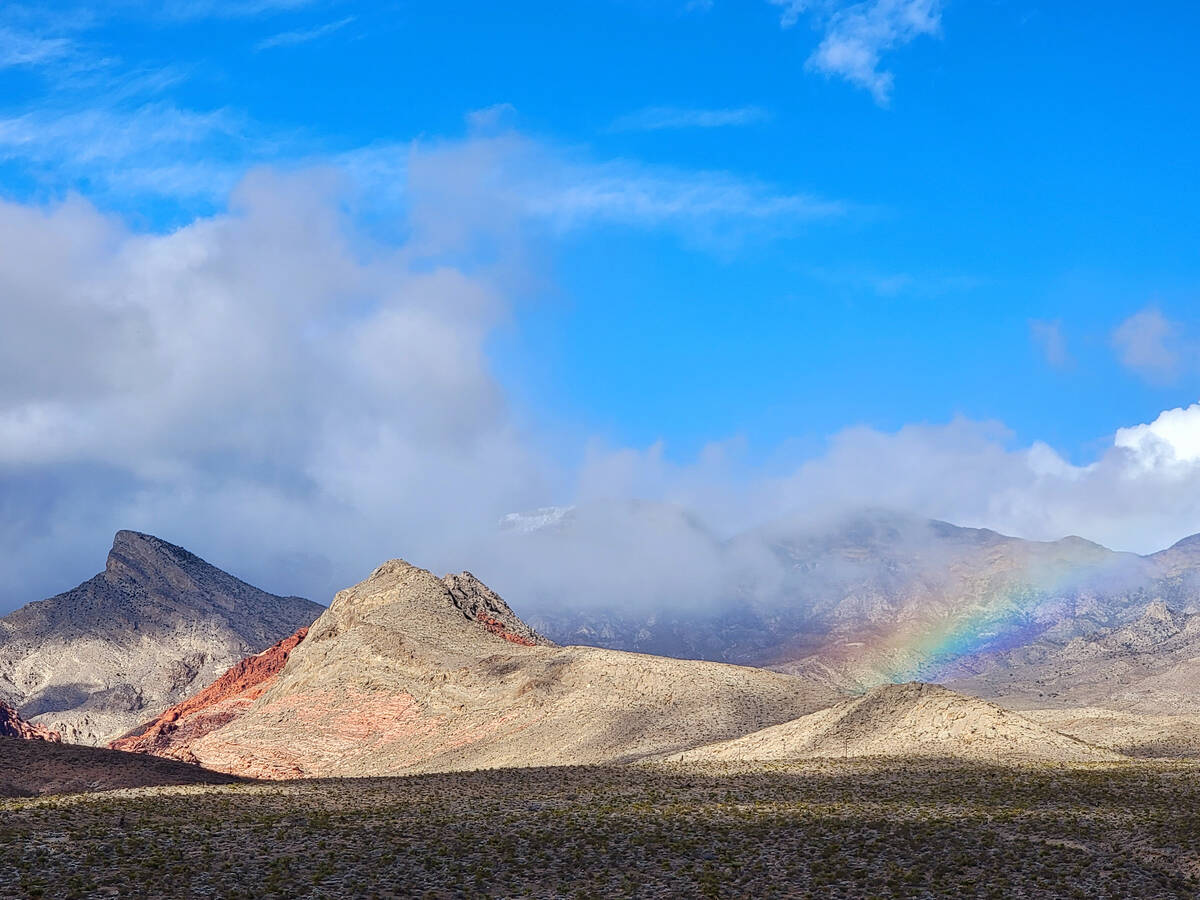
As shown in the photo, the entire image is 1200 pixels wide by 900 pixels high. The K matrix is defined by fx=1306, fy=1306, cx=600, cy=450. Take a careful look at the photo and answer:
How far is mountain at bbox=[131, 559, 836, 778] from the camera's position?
90062mm

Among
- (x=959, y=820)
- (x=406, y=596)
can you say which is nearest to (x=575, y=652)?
(x=406, y=596)

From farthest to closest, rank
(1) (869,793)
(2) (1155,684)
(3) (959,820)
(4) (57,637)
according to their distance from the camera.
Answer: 1. (4) (57,637)
2. (2) (1155,684)
3. (1) (869,793)
4. (3) (959,820)

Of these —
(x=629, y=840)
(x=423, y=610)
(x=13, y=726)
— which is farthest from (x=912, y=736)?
(x=13, y=726)

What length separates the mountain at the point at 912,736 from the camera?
6925 cm

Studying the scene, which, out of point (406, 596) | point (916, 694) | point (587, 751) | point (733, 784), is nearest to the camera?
point (733, 784)

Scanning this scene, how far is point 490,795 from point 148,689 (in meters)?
141

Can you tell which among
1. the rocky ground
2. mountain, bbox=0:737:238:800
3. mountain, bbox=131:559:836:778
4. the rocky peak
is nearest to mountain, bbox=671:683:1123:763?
mountain, bbox=131:559:836:778

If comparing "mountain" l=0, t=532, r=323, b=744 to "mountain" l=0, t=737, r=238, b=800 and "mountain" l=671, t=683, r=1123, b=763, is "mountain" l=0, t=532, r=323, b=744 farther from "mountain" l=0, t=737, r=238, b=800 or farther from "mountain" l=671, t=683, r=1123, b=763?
"mountain" l=671, t=683, r=1123, b=763

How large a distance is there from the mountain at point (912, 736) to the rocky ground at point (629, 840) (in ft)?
34.9

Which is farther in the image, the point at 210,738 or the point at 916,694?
the point at 210,738

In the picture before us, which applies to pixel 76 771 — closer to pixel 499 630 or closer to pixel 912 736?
pixel 912 736

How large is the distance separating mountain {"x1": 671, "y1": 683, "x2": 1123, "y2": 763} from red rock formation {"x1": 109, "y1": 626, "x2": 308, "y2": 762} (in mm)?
44987

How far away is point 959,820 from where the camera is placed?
46969mm

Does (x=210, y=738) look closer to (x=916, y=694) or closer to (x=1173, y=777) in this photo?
(x=916, y=694)
